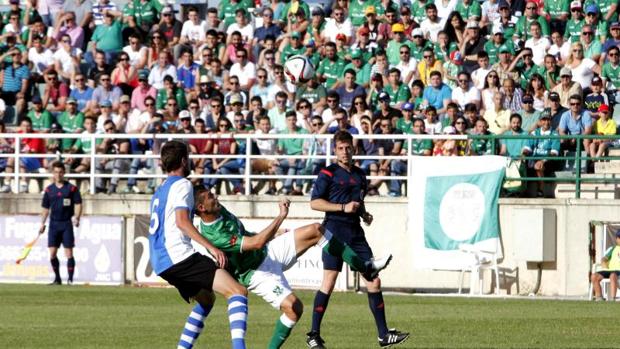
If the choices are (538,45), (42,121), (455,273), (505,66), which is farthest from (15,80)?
(538,45)

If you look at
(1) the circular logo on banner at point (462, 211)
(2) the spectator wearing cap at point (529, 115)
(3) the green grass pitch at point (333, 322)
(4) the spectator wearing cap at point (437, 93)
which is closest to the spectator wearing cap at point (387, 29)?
(4) the spectator wearing cap at point (437, 93)

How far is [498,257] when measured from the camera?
2375 cm

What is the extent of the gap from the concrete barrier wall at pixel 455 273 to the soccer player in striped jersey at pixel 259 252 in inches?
461

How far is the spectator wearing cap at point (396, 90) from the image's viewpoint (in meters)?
25.8

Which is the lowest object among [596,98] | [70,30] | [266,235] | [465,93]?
[266,235]

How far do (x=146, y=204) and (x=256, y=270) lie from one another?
47.9 ft

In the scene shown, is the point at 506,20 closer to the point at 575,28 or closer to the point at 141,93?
the point at 575,28

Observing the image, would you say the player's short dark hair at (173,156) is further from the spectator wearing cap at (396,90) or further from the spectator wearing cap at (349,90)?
the spectator wearing cap at (349,90)

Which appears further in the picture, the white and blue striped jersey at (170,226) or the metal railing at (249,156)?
the metal railing at (249,156)

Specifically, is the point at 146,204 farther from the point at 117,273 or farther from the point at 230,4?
the point at 230,4

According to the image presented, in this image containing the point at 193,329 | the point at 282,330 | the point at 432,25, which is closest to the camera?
the point at 193,329

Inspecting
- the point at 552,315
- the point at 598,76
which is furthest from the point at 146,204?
the point at 552,315

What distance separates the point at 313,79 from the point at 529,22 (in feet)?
14.0

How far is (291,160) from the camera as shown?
25.3 m
